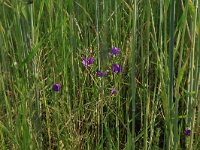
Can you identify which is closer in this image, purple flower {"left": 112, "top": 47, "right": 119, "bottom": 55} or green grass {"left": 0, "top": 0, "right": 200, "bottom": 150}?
green grass {"left": 0, "top": 0, "right": 200, "bottom": 150}

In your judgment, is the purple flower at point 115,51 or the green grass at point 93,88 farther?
the purple flower at point 115,51

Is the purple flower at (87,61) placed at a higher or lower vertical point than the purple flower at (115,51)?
lower

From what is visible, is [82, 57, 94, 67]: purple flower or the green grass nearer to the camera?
the green grass

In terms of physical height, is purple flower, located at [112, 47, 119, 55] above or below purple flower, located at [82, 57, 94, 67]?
above

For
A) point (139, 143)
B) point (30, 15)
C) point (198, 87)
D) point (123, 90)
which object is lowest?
point (139, 143)

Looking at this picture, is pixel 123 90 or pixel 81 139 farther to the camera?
pixel 123 90

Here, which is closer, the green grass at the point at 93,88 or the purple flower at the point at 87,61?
the green grass at the point at 93,88

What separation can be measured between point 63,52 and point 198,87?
35 centimetres

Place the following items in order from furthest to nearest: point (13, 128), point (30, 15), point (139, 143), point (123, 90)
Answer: point (123, 90) → point (139, 143) → point (13, 128) → point (30, 15)

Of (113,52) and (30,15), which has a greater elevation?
(30,15)

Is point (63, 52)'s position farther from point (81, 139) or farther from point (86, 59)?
point (81, 139)

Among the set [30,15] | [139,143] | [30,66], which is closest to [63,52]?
[30,66]

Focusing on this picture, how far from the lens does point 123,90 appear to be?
1.18m

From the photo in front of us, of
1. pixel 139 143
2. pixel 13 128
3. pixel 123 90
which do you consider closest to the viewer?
pixel 13 128
